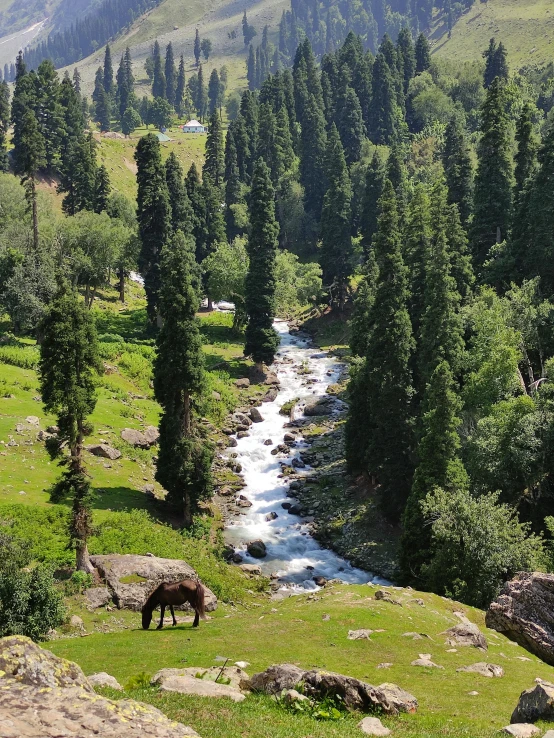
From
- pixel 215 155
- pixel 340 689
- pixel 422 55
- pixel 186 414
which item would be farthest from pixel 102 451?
pixel 422 55

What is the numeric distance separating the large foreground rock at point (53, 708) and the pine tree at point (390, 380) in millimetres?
44472

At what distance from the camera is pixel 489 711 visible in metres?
22.7

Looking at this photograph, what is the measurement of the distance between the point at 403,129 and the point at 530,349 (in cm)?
11827

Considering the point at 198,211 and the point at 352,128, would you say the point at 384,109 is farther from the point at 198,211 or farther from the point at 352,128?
the point at 198,211

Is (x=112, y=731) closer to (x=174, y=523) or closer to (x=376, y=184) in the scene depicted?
(x=174, y=523)

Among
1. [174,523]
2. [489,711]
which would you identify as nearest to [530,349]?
[174,523]

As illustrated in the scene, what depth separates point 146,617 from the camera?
32.9 metres

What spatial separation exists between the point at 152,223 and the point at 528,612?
7369 centimetres

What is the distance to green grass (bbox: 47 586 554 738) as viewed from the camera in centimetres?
1986

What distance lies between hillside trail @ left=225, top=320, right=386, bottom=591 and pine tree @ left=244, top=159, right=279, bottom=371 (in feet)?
15.5

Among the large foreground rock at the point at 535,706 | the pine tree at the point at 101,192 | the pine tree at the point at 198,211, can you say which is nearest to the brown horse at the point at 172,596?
the large foreground rock at the point at 535,706

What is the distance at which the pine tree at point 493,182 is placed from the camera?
3332 inches

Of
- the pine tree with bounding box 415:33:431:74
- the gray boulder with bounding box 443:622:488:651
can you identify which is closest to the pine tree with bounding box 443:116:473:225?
the gray boulder with bounding box 443:622:488:651

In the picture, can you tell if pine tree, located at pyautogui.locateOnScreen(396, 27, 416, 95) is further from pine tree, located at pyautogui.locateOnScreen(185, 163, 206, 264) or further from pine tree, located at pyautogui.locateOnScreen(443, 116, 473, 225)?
pine tree, located at pyautogui.locateOnScreen(443, 116, 473, 225)
